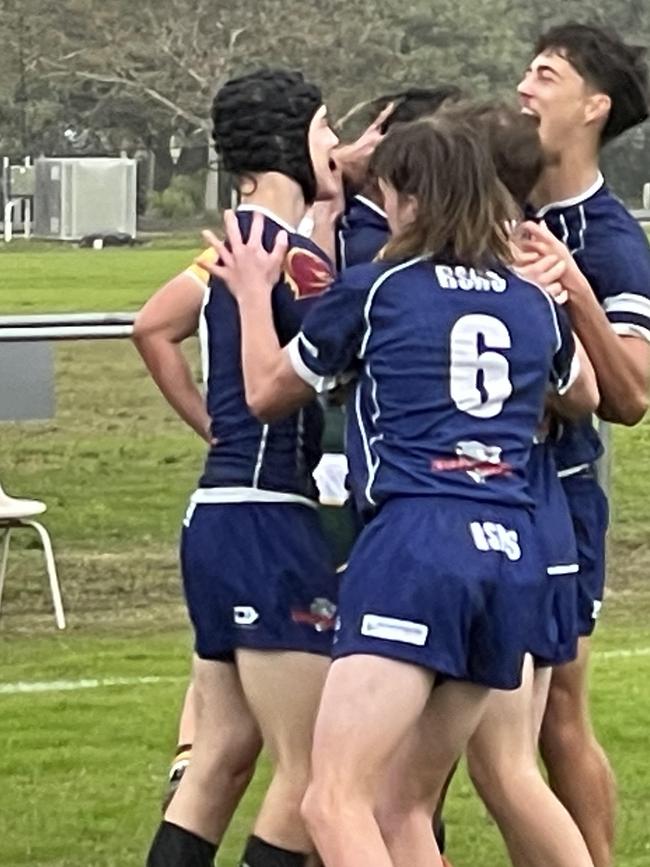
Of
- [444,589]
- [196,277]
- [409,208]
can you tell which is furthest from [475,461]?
[196,277]

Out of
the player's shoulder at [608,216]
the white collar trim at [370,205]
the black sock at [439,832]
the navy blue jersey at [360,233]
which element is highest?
the player's shoulder at [608,216]

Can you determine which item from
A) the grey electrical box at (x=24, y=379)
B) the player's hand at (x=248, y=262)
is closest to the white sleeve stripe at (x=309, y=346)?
the player's hand at (x=248, y=262)

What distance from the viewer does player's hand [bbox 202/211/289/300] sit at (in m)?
4.20

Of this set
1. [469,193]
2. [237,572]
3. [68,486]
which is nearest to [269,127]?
[469,193]

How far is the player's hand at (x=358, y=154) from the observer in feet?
15.6

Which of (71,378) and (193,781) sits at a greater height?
(193,781)

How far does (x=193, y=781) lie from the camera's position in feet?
15.1

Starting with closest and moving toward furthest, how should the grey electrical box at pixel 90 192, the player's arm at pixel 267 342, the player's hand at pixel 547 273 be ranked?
1. the player's arm at pixel 267 342
2. the player's hand at pixel 547 273
3. the grey electrical box at pixel 90 192

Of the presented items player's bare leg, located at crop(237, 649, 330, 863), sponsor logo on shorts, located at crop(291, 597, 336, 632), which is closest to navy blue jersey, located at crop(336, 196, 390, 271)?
sponsor logo on shorts, located at crop(291, 597, 336, 632)

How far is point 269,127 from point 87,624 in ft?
16.6

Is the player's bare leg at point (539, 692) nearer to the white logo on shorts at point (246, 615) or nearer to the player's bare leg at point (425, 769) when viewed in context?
the player's bare leg at point (425, 769)

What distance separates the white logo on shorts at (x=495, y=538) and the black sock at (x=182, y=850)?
1099mm

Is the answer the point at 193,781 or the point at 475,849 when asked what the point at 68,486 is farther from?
the point at 193,781

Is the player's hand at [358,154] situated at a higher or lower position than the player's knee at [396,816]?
higher
